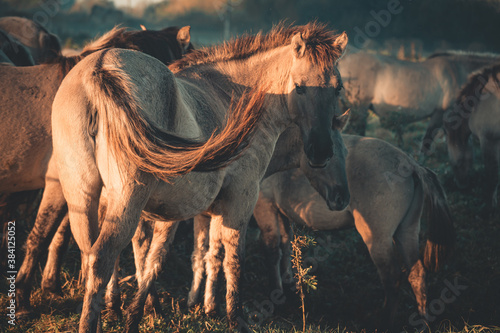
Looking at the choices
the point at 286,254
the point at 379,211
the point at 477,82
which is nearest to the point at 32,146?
the point at 286,254

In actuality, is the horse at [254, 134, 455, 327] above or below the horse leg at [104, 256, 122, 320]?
above

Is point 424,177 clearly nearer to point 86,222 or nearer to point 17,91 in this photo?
point 86,222

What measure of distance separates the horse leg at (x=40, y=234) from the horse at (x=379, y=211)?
2313 mm

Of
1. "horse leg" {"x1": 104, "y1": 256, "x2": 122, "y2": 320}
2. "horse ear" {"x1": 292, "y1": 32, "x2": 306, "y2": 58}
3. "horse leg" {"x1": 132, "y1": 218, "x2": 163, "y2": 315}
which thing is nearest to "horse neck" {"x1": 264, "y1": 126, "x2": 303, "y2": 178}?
"horse ear" {"x1": 292, "y1": 32, "x2": 306, "y2": 58}

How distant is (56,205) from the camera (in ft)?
11.7

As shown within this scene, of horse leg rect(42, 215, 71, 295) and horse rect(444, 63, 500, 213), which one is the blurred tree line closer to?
horse rect(444, 63, 500, 213)

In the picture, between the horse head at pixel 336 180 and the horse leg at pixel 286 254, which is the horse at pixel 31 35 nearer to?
the horse leg at pixel 286 254

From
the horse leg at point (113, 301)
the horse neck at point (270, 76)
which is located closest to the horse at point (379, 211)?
the horse neck at point (270, 76)

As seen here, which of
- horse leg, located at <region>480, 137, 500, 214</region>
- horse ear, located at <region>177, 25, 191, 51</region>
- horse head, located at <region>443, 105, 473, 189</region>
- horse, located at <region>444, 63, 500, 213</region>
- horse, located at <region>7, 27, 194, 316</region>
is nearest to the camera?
horse, located at <region>7, 27, 194, 316</region>

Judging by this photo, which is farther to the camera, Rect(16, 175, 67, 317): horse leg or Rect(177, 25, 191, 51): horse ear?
Rect(177, 25, 191, 51): horse ear

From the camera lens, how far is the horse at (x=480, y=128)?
7.65m

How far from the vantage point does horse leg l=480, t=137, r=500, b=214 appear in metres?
7.43

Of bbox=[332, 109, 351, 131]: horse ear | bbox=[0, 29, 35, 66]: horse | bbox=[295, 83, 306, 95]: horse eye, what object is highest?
bbox=[0, 29, 35, 66]: horse

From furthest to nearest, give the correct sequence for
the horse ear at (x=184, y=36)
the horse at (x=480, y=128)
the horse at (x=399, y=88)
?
the horse at (x=399, y=88) → the horse at (x=480, y=128) → the horse ear at (x=184, y=36)
